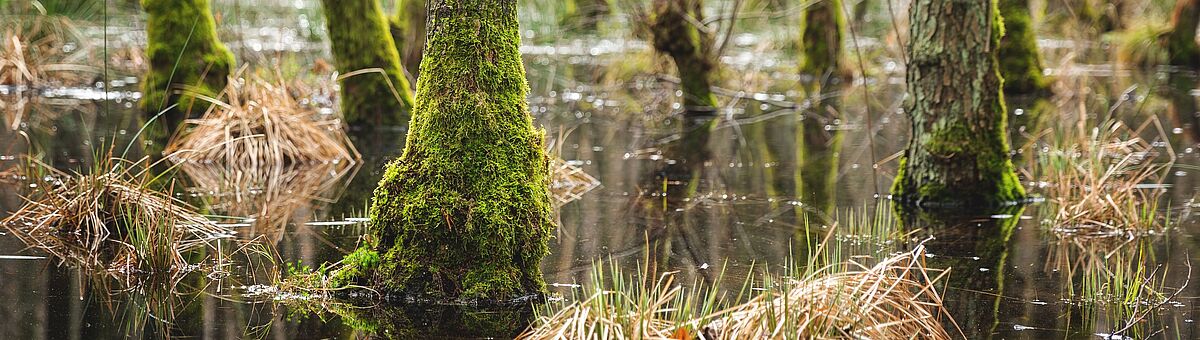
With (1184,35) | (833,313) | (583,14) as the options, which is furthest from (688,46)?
(1184,35)

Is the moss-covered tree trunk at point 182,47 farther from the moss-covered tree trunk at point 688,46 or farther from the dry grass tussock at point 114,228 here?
the dry grass tussock at point 114,228

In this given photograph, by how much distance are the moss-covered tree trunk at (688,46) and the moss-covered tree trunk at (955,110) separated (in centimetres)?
499

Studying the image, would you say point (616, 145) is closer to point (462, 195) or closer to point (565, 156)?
point (565, 156)

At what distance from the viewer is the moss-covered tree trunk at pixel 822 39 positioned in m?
17.8

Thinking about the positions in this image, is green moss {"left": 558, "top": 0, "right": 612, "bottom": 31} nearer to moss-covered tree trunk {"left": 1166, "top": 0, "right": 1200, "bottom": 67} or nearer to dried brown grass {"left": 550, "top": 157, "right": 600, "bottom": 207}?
dried brown grass {"left": 550, "top": 157, "right": 600, "bottom": 207}

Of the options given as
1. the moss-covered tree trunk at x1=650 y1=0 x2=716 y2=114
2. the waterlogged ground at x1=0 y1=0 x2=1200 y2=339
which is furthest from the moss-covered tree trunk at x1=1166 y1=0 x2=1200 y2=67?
the moss-covered tree trunk at x1=650 y1=0 x2=716 y2=114

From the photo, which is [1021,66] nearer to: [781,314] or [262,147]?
[262,147]

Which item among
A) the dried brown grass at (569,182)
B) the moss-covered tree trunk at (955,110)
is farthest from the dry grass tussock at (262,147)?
the moss-covered tree trunk at (955,110)

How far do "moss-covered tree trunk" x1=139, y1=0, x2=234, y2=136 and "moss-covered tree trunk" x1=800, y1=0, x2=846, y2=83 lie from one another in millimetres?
8234

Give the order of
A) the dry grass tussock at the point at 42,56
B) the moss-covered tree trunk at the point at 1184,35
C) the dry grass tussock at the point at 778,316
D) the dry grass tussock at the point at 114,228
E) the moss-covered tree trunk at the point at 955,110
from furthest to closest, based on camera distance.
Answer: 1. the moss-covered tree trunk at the point at 1184,35
2. the dry grass tussock at the point at 42,56
3. the moss-covered tree trunk at the point at 955,110
4. the dry grass tussock at the point at 114,228
5. the dry grass tussock at the point at 778,316

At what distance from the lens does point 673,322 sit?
14.9 feet

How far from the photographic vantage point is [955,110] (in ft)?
27.1

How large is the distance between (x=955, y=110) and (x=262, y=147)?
18.4 ft

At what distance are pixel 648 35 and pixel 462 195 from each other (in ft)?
29.0
